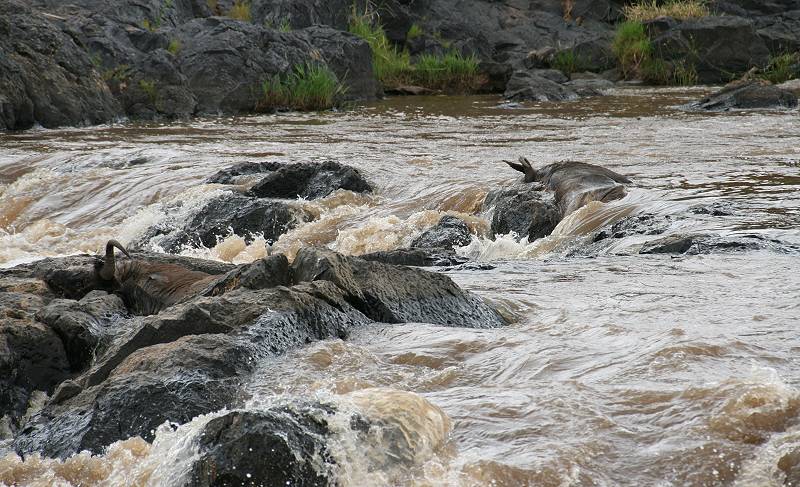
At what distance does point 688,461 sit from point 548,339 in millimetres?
1300

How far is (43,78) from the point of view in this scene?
15.5m

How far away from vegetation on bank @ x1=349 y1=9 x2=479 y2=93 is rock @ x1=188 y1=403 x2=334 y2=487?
17.1 meters

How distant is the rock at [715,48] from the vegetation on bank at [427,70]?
12.6 ft

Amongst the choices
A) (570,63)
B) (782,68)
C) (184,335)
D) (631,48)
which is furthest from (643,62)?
(184,335)

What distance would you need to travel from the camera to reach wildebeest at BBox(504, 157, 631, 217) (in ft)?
25.9

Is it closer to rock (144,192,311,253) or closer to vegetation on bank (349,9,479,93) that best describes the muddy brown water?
rock (144,192,311,253)

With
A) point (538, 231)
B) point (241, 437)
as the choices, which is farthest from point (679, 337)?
point (538, 231)

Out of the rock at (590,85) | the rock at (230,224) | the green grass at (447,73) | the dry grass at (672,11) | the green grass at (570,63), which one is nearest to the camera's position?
the rock at (230,224)

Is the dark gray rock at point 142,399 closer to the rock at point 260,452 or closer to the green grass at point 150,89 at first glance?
the rock at point 260,452

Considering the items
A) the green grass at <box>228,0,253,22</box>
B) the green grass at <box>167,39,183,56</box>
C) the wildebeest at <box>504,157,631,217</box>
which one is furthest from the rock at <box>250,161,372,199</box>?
the green grass at <box>228,0,253,22</box>

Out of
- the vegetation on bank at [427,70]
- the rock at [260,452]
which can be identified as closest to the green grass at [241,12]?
the vegetation on bank at [427,70]

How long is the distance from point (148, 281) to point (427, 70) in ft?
50.5

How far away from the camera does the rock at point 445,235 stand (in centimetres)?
772

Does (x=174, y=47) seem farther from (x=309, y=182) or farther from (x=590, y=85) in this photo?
(x=309, y=182)
